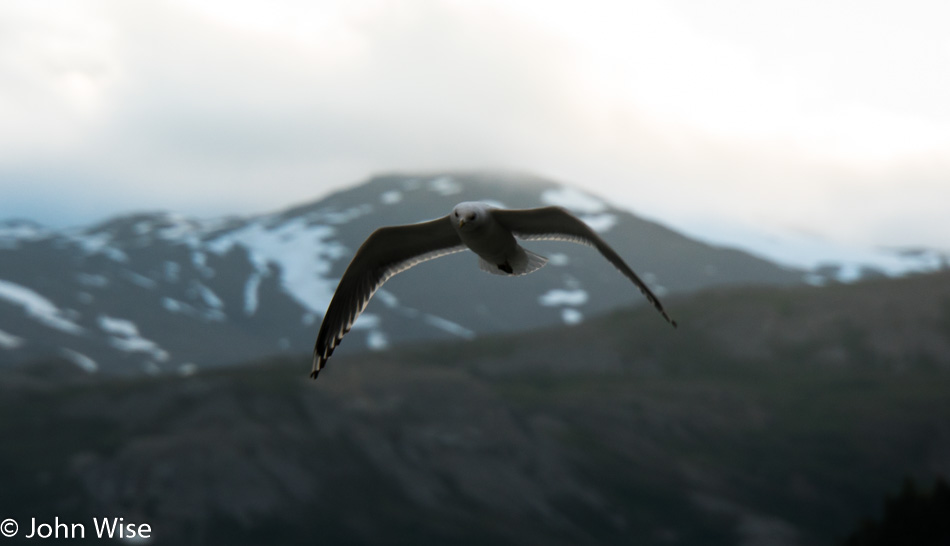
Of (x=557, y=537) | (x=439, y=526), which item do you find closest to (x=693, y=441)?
(x=557, y=537)

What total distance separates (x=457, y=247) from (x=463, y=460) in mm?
167499

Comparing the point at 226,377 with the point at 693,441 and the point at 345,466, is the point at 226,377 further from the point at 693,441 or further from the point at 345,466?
the point at 693,441

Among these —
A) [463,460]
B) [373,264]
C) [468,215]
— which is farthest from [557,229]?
[463,460]

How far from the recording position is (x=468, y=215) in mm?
13469

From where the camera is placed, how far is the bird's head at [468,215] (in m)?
13.5

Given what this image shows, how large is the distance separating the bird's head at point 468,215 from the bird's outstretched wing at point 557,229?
2.31 feet

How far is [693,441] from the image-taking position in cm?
18838

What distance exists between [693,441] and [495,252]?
181m

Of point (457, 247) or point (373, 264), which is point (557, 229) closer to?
point (457, 247)

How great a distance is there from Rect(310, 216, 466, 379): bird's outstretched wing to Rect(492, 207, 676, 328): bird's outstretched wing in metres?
1.10
